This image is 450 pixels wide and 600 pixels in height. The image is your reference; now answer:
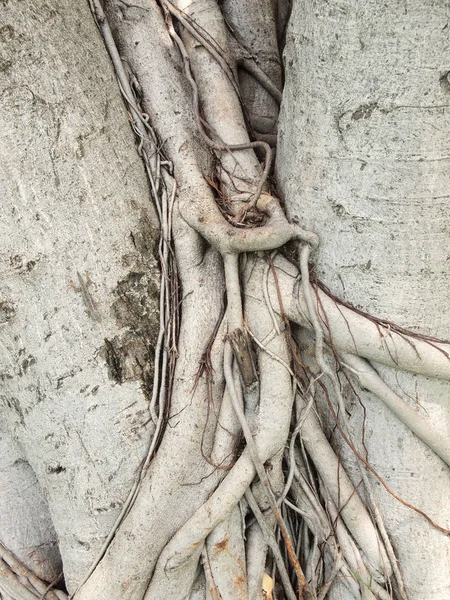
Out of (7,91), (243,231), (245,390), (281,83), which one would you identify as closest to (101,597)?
(245,390)

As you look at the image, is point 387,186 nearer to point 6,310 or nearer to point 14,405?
point 6,310

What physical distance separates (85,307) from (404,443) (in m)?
0.77

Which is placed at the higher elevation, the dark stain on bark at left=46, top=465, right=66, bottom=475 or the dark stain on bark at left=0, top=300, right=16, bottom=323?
the dark stain on bark at left=0, top=300, right=16, bottom=323

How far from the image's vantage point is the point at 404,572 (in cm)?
157

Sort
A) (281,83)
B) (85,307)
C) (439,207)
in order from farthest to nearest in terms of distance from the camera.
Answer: (281,83), (85,307), (439,207)

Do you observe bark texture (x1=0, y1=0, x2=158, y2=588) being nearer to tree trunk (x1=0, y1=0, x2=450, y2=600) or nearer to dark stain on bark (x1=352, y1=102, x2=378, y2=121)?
tree trunk (x1=0, y1=0, x2=450, y2=600)

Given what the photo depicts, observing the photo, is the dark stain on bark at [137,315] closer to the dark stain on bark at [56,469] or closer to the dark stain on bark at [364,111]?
the dark stain on bark at [56,469]

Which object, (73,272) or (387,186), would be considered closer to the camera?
(387,186)

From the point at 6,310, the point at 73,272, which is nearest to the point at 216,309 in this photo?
the point at 73,272

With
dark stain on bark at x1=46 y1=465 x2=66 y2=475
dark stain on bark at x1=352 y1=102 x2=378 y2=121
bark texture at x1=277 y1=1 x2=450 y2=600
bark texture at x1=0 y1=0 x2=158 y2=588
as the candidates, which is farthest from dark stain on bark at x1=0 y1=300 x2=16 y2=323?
dark stain on bark at x1=352 y1=102 x2=378 y2=121

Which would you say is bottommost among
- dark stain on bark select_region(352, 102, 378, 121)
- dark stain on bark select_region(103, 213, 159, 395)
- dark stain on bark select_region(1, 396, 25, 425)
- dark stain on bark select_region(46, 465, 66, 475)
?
dark stain on bark select_region(46, 465, 66, 475)

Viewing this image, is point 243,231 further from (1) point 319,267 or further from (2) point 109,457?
(2) point 109,457

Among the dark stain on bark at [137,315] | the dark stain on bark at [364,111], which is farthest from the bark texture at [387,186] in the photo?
the dark stain on bark at [137,315]

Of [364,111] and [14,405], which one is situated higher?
[364,111]
